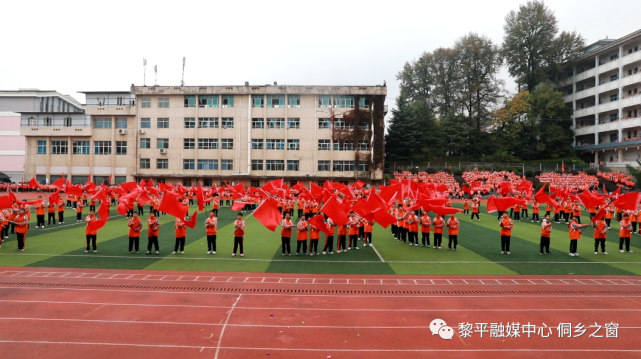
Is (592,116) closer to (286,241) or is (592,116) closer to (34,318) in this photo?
(286,241)

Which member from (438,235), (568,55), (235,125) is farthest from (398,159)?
(438,235)

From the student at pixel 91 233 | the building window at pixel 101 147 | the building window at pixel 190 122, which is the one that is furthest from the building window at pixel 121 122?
the student at pixel 91 233

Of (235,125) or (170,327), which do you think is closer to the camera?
(170,327)

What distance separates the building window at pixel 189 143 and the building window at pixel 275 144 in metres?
8.82

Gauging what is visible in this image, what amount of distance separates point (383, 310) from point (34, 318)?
23.6 ft

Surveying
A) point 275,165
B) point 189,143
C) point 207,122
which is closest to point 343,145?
point 275,165

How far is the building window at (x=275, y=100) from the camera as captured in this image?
148ft

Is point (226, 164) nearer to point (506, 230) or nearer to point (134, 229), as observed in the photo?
point (134, 229)

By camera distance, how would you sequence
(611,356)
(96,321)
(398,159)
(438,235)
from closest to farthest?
(611,356), (96,321), (438,235), (398,159)

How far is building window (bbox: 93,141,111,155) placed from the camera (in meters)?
45.9

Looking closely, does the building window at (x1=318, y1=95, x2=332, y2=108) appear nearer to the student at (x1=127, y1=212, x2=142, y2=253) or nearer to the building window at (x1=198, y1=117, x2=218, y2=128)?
the building window at (x1=198, y1=117, x2=218, y2=128)

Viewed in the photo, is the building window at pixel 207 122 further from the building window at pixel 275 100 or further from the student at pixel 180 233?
the student at pixel 180 233

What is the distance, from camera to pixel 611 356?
6398mm

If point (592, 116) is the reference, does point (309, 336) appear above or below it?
below
